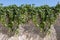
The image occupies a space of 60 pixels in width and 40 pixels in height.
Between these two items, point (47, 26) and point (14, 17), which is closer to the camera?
point (14, 17)

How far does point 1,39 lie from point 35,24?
0.98 m

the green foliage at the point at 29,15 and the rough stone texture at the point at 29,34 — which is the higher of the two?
the green foliage at the point at 29,15

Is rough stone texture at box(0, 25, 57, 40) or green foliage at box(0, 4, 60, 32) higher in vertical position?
green foliage at box(0, 4, 60, 32)

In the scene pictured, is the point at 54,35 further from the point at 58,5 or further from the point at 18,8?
the point at 18,8

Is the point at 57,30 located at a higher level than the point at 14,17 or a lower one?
lower

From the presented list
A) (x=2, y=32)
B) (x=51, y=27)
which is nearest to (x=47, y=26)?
(x=51, y=27)

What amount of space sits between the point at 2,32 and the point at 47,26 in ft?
4.04

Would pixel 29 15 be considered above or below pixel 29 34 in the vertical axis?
above

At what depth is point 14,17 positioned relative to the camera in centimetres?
515

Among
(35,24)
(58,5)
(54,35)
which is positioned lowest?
(54,35)

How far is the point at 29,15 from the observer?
5.31 meters

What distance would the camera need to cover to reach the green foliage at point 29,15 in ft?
16.8

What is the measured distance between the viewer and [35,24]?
541cm

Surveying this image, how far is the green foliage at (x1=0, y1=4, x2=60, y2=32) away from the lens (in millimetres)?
5125
